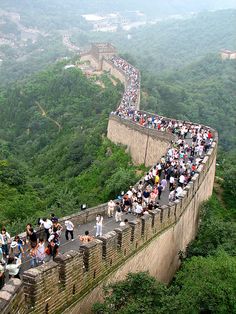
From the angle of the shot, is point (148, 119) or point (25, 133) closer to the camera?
point (148, 119)

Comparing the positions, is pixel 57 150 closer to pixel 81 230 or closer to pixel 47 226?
pixel 81 230

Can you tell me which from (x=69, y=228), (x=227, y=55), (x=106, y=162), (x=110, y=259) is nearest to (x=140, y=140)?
(x=106, y=162)

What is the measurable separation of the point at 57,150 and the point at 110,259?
3456cm

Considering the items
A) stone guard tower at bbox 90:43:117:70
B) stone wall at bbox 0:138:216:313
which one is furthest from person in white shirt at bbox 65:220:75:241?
stone guard tower at bbox 90:43:117:70

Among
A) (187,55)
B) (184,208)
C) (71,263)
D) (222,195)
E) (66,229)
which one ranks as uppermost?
(71,263)

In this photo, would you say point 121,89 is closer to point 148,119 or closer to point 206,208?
point 148,119

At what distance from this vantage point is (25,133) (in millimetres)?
65250

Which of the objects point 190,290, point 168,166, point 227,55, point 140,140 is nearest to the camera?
point 190,290

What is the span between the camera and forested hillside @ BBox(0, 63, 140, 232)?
1185 inches

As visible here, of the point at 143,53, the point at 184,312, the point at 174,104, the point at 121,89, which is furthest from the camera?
the point at 143,53

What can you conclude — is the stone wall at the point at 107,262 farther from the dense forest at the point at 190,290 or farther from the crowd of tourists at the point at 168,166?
the crowd of tourists at the point at 168,166

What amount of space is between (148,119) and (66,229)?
2288cm

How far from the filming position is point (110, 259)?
13.9 meters

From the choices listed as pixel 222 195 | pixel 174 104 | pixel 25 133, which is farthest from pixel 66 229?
pixel 174 104
